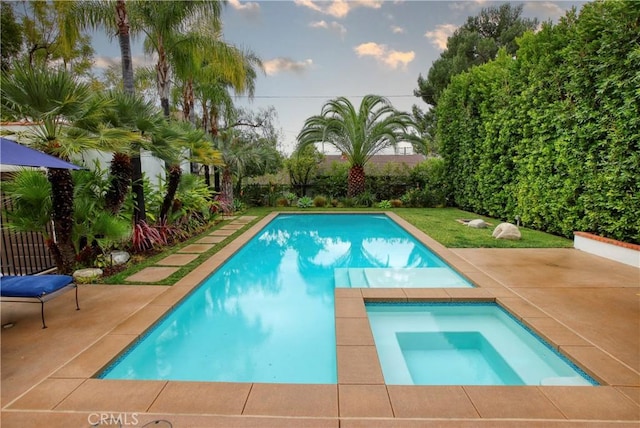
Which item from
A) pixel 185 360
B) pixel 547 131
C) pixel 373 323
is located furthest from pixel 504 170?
pixel 185 360

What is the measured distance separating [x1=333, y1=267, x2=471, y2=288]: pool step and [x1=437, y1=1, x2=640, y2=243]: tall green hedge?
358cm

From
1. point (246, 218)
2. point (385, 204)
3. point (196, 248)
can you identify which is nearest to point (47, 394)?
point (196, 248)

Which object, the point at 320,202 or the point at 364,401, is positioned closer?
the point at 364,401

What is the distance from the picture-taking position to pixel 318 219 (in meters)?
13.0

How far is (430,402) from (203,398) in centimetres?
173

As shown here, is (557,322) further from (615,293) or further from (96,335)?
(96,335)

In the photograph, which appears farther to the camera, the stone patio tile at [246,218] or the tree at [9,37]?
the tree at [9,37]

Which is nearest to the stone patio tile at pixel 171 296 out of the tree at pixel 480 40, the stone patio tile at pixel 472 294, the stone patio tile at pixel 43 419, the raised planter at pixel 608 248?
the stone patio tile at pixel 43 419

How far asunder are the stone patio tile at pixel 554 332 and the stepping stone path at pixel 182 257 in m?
5.25

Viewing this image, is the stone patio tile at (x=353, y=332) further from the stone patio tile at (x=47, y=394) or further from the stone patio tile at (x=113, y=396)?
the stone patio tile at (x=47, y=394)

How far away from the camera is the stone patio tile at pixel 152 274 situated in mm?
5285

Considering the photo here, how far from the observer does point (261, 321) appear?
4.44 m

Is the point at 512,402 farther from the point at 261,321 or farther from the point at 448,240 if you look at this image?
the point at 448,240

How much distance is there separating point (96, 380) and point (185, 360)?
0.84 m
